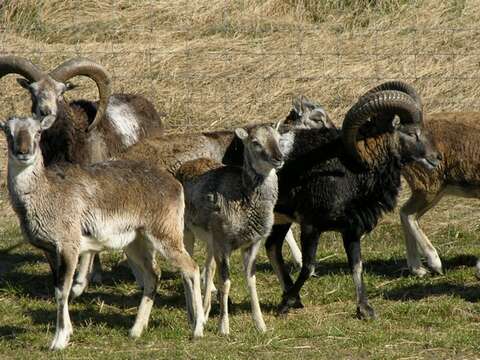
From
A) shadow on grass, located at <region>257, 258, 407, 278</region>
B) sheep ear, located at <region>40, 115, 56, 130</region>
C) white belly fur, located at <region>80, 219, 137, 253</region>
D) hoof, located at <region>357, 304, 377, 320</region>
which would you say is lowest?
shadow on grass, located at <region>257, 258, 407, 278</region>

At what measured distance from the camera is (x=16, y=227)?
15453mm

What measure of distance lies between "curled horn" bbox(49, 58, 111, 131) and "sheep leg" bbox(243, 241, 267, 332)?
11.6 feet

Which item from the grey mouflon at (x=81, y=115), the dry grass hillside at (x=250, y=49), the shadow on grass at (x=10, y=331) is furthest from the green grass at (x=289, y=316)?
the dry grass hillside at (x=250, y=49)

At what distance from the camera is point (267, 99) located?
19656mm

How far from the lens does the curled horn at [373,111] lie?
11.8 meters

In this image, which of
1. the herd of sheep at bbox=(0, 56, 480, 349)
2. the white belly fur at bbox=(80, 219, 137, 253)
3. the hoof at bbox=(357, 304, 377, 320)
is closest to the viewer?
the herd of sheep at bbox=(0, 56, 480, 349)

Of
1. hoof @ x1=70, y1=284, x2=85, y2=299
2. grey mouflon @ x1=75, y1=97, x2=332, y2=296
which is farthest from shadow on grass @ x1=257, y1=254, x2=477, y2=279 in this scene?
hoof @ x1=70, y1=284, x2=85, y2=299

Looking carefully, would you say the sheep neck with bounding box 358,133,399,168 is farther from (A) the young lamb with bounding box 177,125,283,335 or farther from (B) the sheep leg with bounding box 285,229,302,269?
(B) the sheep leg with bounding box 285,229,302,269

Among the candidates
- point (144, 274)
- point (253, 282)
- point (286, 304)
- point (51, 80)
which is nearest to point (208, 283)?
point (253, 282)

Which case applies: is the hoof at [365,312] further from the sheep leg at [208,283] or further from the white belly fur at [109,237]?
the white belly fur at [109,237]

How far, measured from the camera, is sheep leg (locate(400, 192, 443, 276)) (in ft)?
42.9

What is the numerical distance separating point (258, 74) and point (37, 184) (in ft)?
34.9

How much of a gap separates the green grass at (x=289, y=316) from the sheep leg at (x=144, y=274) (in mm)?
155

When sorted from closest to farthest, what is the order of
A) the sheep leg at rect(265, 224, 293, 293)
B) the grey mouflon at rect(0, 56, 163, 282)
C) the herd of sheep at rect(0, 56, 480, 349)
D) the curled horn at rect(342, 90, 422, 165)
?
the herd of sheep at rect(0, 56, 480, 349) → the curled horn at rect(342, 90, 422, 165) → the sheep leg at rect(265, 224, 293, 293) → the grey mouflon at rect(0, 56, 163, 282)
